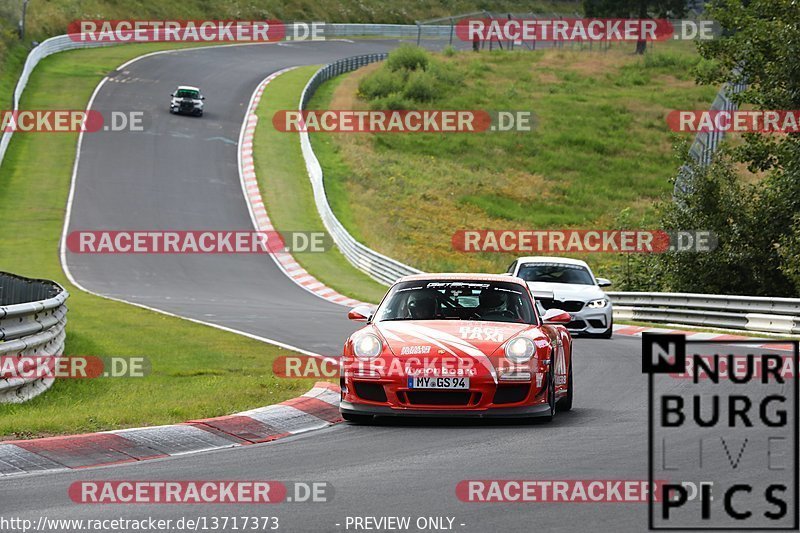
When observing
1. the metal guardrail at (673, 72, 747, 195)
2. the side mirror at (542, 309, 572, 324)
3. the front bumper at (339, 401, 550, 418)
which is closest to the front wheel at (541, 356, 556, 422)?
the front bumper at (339, 401, 550, 418)

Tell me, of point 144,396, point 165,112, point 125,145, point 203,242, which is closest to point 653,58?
point 165,112

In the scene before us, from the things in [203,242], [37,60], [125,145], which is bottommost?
[203,242]

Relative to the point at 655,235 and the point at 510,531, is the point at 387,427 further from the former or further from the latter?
the point at 655,235

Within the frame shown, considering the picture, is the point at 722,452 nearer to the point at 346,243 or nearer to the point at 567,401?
the point at 567,401

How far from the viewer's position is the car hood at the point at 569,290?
21.0 meters

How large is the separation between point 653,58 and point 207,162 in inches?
1547

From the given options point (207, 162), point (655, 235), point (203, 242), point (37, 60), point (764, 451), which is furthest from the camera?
point (37, 60)

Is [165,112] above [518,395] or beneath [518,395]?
above

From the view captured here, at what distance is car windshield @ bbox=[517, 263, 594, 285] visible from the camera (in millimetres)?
21922

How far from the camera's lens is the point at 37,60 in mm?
64938

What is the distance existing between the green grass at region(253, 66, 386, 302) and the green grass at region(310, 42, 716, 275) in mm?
1264

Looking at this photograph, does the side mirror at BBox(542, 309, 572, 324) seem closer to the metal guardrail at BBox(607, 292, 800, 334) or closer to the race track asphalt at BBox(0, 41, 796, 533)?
the race track asphalt at BBox(0, 41, 796, 533)

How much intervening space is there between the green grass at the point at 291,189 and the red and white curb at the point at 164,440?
764 inches

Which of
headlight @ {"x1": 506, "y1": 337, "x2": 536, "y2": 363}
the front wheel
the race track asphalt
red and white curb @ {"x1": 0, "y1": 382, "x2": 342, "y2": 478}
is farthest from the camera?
the front wheel
